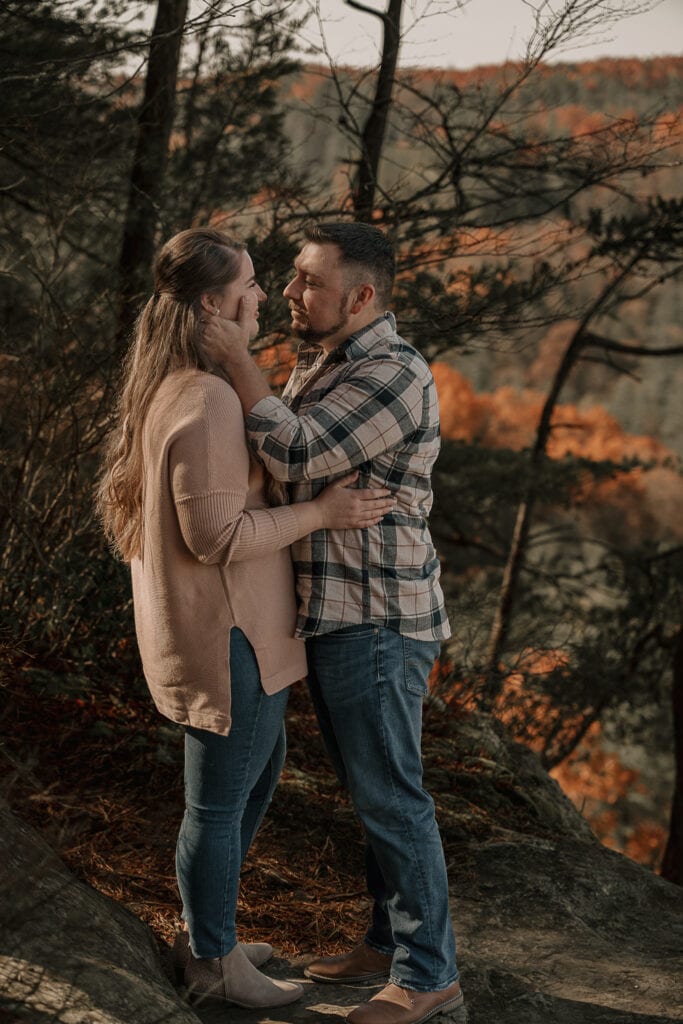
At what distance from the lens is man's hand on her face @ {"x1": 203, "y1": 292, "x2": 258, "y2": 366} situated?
2.52m

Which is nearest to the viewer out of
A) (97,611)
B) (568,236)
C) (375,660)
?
(375,660)

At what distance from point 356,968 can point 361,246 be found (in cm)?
209

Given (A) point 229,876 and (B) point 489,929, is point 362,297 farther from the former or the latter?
(B) point 489,929

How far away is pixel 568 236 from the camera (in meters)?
5.83

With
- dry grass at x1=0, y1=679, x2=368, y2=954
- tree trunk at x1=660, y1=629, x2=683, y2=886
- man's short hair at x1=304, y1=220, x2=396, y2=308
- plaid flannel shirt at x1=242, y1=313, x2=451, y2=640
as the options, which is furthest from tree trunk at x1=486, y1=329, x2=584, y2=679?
man's short hair at x1=304, y1=220, x2=396, y2=308

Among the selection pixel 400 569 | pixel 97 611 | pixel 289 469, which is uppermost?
pixel 289 469

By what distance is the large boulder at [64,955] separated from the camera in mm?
2111

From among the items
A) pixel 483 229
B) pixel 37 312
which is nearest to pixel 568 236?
pixel 483 229

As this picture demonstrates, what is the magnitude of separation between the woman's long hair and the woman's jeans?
50 cm

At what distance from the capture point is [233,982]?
272cm

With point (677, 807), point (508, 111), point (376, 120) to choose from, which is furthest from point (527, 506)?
point (508, 111)

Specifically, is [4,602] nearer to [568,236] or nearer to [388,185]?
[388,185]

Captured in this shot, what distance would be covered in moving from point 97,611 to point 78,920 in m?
2.06

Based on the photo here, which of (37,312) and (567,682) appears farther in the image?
(567,682)
